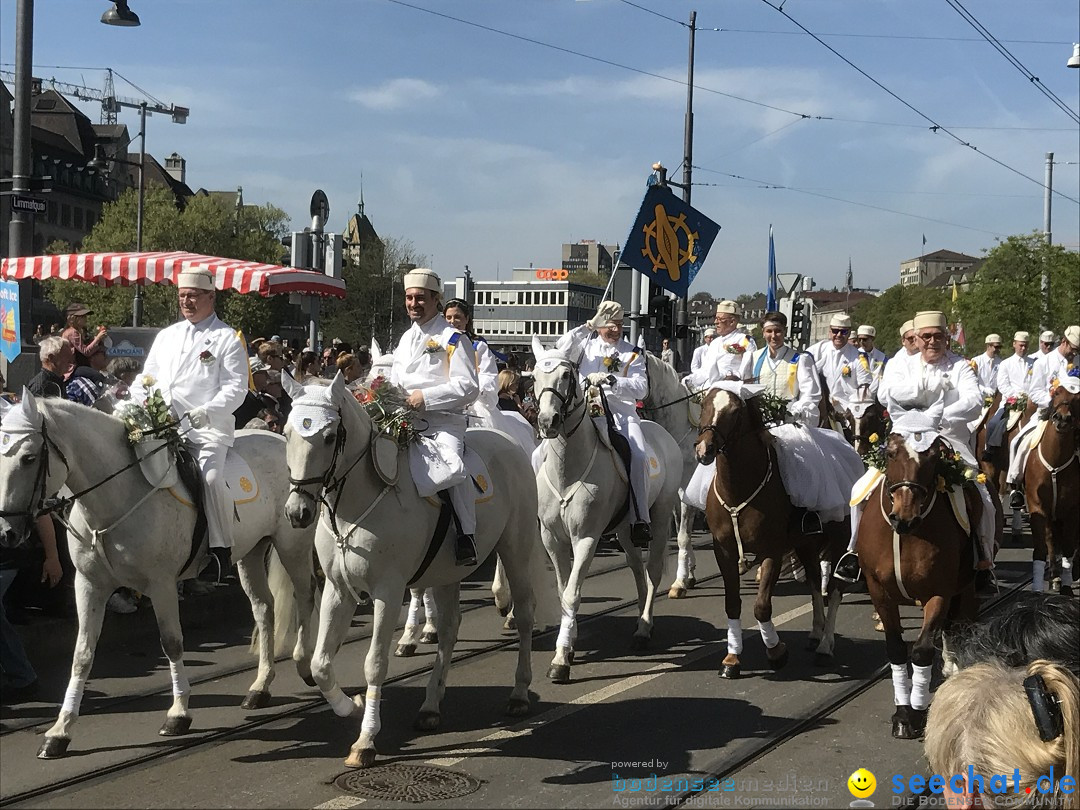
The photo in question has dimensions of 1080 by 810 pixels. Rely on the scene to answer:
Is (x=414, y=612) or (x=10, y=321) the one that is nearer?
(x=414, y=612)

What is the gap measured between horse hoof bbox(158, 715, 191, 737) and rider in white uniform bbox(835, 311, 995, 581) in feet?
15.4

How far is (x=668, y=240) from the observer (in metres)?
17.6

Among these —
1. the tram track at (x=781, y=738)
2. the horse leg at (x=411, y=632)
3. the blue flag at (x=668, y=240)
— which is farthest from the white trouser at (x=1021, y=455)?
the horse leg at (x=411, y=632)

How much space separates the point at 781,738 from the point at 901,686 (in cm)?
91

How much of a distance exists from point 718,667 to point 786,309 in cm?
1537

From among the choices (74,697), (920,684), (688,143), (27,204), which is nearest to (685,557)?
(920,684)

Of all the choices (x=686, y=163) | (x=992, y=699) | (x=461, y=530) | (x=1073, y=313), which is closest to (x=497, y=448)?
(x=461, y=530)

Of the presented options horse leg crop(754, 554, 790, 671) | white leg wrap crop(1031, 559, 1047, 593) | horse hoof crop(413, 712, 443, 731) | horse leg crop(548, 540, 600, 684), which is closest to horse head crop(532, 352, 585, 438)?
horse leg crop(548, 540, 600, 684)

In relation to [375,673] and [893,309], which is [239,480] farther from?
[893,309]

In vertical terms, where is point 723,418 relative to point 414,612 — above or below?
above

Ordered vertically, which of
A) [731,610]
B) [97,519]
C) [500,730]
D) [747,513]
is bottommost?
[500,730]

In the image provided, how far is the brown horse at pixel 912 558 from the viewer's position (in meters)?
8.02

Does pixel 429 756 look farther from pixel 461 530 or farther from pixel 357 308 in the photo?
pixel 357 308

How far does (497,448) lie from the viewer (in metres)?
8.91
